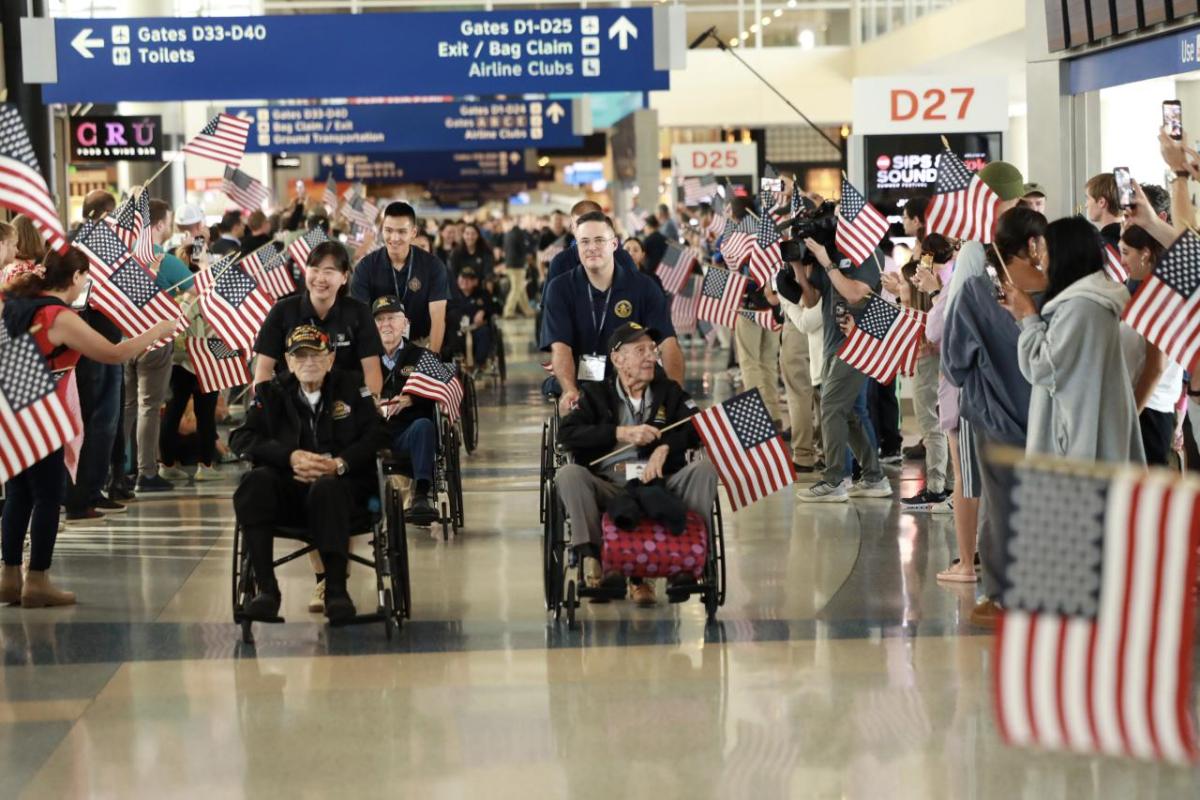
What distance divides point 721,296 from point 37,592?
6.82m

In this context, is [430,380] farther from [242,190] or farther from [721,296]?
[242,190]

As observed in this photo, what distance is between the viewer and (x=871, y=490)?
35.9 ft

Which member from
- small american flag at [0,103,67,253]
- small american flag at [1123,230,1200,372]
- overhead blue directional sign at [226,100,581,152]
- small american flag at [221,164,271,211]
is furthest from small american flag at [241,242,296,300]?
overhead blue directional sign at [226,100,581,152]

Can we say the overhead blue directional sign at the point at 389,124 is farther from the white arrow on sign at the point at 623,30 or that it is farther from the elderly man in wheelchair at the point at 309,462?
the elderly man in wheelchair at the point at 309,462

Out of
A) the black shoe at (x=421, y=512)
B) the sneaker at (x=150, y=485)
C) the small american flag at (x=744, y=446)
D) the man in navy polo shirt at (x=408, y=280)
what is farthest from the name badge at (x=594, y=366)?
the sneaker at (x=150, y=485)

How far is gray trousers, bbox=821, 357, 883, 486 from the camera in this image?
34.8 feet

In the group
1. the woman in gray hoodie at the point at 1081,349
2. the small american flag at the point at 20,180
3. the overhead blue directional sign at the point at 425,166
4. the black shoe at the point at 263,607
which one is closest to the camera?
the woman in gray hoodie at the point at 1081,349

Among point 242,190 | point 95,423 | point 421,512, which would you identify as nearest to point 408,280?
point 421,512

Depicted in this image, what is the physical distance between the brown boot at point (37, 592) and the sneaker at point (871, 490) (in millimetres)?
4915

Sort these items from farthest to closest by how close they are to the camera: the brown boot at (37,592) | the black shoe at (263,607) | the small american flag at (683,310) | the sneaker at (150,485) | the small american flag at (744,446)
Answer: the small american flag at (683,310) < the sneaker at (150,485) < the brown boot at (37,592) < the small american flag at (744,446) < the black shoe at (263,607)

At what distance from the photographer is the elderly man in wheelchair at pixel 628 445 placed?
7.26m

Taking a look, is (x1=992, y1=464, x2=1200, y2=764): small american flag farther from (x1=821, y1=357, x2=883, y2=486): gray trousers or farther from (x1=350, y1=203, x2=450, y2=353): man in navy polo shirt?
(x1=350, y1=203, x2=450, y2=353): man in navy polo shirt

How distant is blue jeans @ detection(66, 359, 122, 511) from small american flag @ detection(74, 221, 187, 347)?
0.96ft

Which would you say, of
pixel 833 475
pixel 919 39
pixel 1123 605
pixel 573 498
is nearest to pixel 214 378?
pixel 833 475
